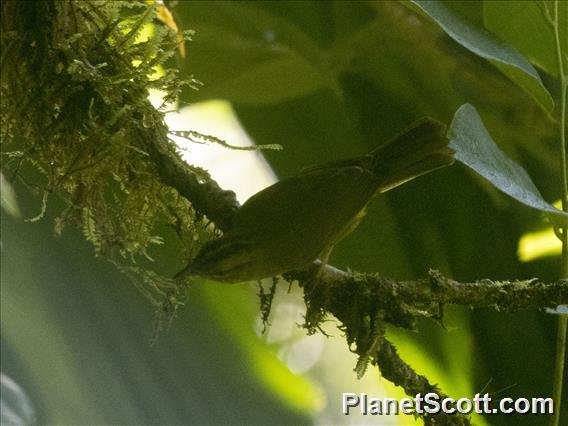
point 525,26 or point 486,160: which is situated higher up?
point 525,26

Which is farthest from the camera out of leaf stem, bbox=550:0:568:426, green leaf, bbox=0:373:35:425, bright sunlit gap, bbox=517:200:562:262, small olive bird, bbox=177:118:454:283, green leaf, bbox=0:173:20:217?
bright sunlit gap, bbox=517:200:562:262

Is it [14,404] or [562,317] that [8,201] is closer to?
[14,404]

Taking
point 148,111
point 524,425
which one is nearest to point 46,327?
point 148,111

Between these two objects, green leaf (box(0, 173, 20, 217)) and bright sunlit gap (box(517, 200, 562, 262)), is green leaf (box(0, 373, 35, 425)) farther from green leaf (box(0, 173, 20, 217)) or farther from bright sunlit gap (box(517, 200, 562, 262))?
bright sunlit gap (box(517, 200, 562, 262))

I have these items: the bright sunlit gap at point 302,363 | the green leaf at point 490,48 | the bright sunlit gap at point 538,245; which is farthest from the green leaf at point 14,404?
the bright sunlit gap at point 538,245

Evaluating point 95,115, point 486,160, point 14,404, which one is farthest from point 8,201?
point 486,160

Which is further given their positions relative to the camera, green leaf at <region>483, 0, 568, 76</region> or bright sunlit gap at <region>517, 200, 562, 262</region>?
bright sunlit gap at <region>517, 200, 562, 262</region>

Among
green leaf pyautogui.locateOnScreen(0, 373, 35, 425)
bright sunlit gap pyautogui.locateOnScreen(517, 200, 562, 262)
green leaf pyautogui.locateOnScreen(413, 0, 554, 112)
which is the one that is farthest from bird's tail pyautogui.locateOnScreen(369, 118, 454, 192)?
bright sunlit gap pyautogui.locateOnScreen(517, 200, 562, 262)
